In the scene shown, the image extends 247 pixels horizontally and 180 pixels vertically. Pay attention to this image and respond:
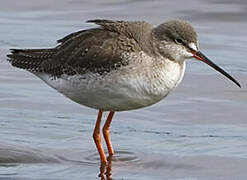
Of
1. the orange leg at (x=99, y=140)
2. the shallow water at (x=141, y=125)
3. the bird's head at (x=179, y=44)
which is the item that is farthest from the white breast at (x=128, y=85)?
the shallow water at (x=141, y=125)

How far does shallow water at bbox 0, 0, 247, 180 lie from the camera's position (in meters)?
9.78

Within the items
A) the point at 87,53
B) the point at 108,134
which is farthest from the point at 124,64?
the point at 108,134

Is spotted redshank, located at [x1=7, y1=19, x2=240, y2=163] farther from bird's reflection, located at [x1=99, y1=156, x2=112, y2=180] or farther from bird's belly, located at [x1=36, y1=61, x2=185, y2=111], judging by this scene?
bird's reflection, located at [x1=99, y1=156, x2=112, y2=180]

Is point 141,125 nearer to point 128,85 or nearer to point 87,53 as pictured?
point 87,53

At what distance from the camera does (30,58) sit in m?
10.4

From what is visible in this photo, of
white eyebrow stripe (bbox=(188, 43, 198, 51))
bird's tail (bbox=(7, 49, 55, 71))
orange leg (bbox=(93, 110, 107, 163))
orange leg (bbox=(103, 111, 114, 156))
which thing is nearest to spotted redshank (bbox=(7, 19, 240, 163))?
white eyebrow stripe (bbox=(188, 43, 198, 51))

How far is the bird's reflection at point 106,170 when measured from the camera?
31.6 ft

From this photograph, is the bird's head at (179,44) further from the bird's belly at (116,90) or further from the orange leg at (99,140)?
the orange leg at (99,140)

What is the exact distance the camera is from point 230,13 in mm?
17141

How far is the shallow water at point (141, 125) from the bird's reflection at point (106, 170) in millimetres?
36

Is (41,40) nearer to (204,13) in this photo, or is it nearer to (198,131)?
(204,13)

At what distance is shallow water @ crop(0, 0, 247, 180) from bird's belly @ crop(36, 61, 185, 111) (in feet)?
2.44

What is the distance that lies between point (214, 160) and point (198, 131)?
1.32m

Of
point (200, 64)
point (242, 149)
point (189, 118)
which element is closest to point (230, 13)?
point (200, 64)
